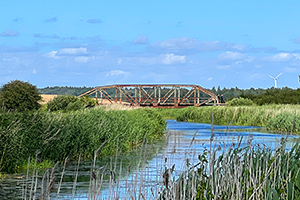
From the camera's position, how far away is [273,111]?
1292 inches

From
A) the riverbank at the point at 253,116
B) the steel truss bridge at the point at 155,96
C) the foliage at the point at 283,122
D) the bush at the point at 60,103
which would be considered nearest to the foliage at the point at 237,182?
the foliage at the point at 283,122

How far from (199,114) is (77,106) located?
19351 mm

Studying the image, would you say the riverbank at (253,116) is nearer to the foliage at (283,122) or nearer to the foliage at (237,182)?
the foliage at (283,122)

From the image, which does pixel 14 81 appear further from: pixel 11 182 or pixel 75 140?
pixel 11 182

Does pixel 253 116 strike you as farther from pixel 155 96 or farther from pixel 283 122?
pixel 155 96

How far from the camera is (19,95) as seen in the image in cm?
2522

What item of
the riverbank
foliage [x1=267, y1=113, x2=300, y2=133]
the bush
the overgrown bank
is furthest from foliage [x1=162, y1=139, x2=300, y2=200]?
the bush

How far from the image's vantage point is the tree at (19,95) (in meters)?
25.0

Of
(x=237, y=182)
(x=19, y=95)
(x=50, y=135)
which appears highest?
(x=19, y=95)

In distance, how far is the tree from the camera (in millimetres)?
24969

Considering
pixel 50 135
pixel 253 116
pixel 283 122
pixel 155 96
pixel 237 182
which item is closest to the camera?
pixel 237 182

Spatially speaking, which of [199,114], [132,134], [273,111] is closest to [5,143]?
[132,134]

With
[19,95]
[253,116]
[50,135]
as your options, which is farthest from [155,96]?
[50,135]

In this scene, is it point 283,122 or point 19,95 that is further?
point 283,122
